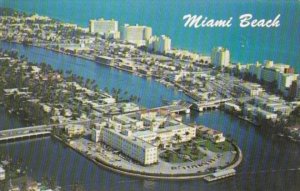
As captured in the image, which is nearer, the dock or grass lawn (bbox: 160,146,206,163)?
the dock

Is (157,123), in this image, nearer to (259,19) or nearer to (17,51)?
(259,19)

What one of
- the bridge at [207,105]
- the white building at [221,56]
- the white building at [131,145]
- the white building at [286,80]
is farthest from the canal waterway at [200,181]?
the white building at [221,56]

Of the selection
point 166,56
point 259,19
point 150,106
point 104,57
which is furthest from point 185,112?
point 166,56

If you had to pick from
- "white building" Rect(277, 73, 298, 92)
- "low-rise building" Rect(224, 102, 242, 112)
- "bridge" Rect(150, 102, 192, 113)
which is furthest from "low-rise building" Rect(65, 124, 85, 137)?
"white building" Rect(277, 73, 298, 92)

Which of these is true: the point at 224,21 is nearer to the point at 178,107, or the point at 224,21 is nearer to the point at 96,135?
the point at 96,135

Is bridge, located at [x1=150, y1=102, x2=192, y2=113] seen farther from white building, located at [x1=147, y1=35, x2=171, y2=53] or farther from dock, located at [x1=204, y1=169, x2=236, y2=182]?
white building, located at [x1=147, y1=35, x2=171, y2=53]

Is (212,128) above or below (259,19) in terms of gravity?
below
